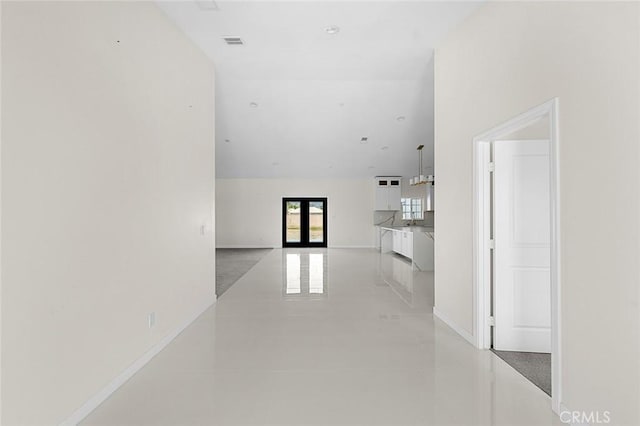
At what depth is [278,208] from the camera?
1302 cm

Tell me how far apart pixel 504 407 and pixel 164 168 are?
314 centimetres

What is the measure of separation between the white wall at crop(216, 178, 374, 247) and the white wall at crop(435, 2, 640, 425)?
10.1 m

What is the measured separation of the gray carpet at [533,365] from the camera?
258 cm

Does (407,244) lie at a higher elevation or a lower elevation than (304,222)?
lower

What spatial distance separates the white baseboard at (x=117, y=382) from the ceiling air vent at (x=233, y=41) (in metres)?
3.05

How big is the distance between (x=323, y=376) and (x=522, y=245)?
6.43ft

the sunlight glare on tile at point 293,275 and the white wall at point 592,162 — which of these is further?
the sunlight glare on tile at point 293,275

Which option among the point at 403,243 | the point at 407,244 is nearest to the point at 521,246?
the point at 407,244

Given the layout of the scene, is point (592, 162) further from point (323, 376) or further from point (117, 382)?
point (117, 382)

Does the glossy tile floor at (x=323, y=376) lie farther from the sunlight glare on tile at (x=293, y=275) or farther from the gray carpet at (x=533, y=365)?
the sunlight glare on tile at (x=293, y=275)

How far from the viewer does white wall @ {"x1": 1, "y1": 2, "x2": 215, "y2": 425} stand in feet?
5.66

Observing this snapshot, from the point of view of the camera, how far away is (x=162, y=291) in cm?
328

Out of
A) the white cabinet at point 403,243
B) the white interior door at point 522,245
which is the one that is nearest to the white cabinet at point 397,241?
the white cabinet at point 403,243

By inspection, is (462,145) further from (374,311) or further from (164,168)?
(164,168)
